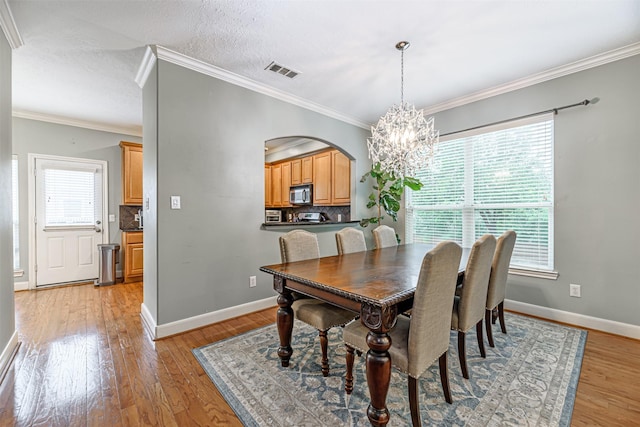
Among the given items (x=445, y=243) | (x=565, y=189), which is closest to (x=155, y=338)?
(x=445, y=243)

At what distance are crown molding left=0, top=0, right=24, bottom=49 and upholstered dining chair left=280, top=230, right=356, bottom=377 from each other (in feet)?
8.43

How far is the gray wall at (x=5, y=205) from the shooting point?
6.57 ft

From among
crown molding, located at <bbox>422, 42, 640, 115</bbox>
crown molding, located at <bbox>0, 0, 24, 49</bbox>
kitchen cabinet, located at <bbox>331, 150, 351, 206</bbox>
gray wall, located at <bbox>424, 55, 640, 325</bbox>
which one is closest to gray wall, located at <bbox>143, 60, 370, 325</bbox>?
crown molding, located at <bbox>0, 0, 24, 49</bbox>

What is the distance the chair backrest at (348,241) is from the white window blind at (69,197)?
4468 mm

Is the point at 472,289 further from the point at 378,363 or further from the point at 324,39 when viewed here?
the point at 324,39

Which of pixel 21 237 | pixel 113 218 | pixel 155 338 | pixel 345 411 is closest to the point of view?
pixel 345 411

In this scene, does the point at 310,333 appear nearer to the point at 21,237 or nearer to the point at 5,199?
the point at 5,199

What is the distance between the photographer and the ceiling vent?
2.79 metres

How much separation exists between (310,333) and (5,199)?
8.77ft

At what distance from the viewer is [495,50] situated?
2547 mm

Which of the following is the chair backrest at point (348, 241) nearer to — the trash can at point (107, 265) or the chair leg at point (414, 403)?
the chair leg at point (414, 403)

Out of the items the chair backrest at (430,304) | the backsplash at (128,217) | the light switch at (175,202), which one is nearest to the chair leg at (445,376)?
the chair backrest at (430,304)

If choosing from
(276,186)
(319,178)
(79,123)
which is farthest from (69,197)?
(319,178)

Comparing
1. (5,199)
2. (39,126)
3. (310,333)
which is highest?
(39,126)
